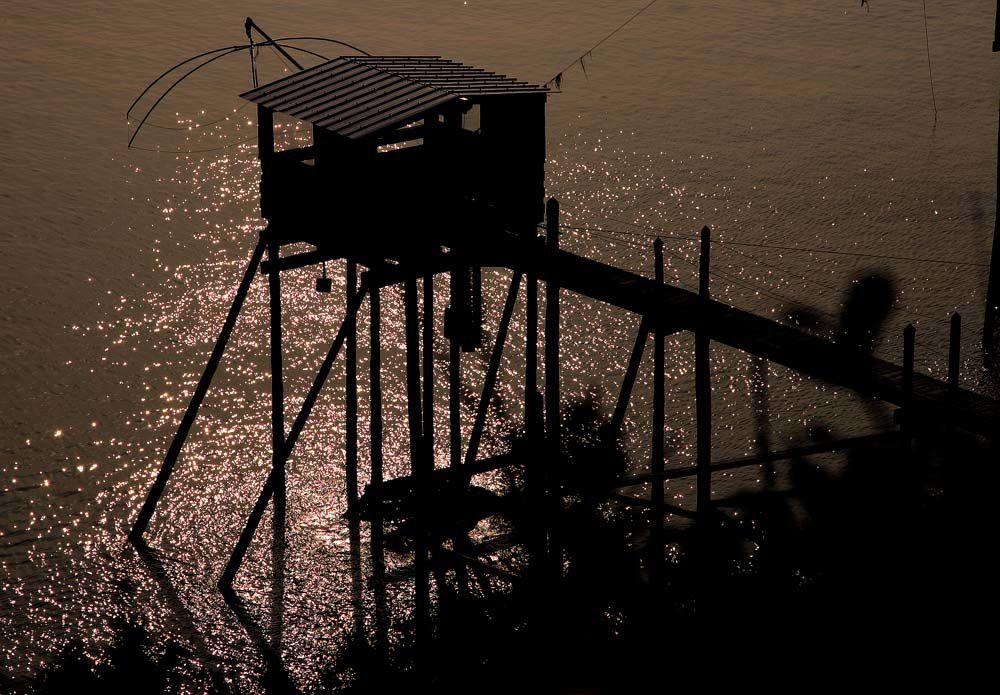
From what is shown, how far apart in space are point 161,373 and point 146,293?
2.48 m

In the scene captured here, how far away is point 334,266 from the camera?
22.6 meters

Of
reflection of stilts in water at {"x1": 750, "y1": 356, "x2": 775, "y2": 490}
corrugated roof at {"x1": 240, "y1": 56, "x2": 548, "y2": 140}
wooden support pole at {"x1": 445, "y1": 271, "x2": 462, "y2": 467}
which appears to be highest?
corrugated roof at {"x1": 240, "y1": 56, "x2": 548, "y2": 140}

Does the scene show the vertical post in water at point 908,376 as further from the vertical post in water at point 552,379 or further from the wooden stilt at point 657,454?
the vertical post in water at point 552,379

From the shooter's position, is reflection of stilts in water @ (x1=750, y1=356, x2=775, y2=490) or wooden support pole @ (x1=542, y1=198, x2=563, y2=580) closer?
wooden support pole @ (x1=542, y1=198, x2=563, y2=580)

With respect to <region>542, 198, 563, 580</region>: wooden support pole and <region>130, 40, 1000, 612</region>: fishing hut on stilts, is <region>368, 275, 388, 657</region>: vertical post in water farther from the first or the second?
<region>542, 198, 563, 580</region>: wooden support pole

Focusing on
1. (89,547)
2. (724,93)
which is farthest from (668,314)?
(724,93)

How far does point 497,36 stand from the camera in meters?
32.6

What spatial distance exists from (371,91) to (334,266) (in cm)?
768

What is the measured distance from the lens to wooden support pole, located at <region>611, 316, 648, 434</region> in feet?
52.1

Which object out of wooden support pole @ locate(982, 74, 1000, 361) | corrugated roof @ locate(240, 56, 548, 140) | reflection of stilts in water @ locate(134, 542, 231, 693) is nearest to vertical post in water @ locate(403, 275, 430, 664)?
corrugated roof @ locate(240, 56, 548, 140)

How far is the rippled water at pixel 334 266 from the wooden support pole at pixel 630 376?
920mm

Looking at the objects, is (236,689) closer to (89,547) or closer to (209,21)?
(89,547)

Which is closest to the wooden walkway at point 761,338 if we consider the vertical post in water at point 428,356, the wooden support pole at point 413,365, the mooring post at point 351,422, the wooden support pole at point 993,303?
the vertical post in water at point 428,356

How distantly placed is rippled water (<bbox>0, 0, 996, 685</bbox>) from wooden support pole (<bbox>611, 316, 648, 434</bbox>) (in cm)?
92
